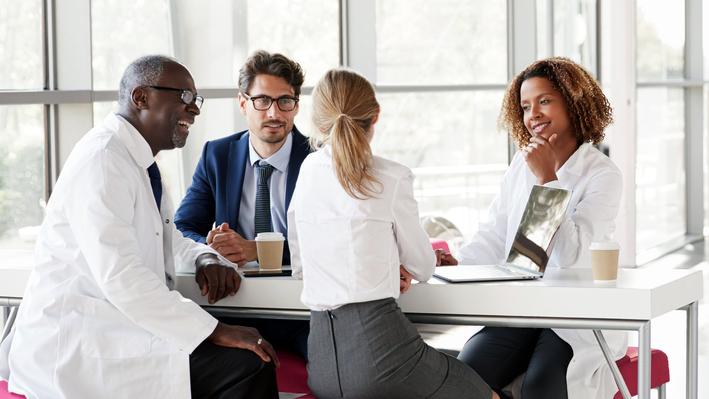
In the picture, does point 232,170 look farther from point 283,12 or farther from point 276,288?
point 283,12

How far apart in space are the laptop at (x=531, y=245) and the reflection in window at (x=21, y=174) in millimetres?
A: 2197

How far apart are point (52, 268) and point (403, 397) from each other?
3.01 feet

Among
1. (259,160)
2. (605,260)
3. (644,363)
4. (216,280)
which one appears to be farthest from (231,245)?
(644,363)

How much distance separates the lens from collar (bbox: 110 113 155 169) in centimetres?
257

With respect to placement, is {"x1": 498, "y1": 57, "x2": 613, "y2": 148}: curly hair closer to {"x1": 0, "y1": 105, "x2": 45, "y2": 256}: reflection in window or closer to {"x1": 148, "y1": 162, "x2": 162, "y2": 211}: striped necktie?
{"x1": 148, "y1": 162, "x2": 162, "y2": 211}: striped necktie

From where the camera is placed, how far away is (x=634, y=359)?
112 inches

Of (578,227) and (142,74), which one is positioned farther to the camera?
(578,227)

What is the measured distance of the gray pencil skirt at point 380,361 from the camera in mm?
2365

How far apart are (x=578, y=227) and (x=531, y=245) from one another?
0.88 feet

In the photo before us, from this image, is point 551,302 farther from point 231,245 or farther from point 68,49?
point 68,49

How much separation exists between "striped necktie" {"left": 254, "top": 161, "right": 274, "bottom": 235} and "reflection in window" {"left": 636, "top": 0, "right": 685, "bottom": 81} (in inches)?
266

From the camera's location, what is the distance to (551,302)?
2457 millimetres

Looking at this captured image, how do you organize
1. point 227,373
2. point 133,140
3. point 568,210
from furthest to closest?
point 568,210 → point 133,140 → point 227,373

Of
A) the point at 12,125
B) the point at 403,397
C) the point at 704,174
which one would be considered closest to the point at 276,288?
the point at 403,397
